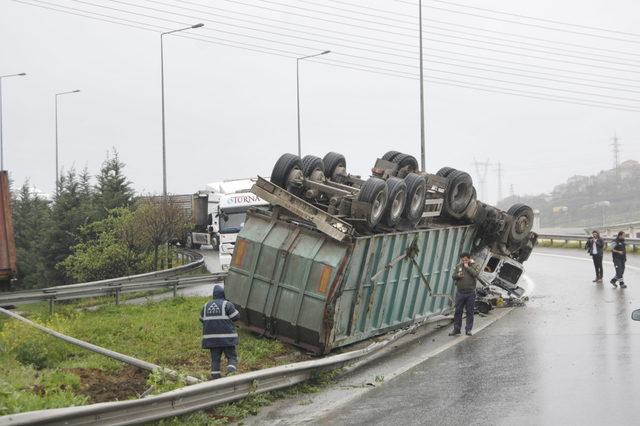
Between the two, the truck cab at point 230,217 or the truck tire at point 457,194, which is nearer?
the truck tire at point 457,194

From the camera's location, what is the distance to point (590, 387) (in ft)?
27.7

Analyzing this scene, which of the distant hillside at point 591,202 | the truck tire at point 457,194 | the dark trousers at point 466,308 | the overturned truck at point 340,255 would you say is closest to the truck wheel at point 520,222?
the truck tire at point 457,194

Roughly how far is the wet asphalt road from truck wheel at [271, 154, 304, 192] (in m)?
3.84

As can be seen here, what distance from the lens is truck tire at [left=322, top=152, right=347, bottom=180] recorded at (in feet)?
47.9

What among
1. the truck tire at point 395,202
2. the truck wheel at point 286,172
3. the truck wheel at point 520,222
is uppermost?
the truck wheel at point 286,172

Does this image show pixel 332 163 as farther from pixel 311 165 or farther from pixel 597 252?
pixel 597 252

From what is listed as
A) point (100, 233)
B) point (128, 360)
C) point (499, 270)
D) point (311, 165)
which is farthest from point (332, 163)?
point (100, 233)

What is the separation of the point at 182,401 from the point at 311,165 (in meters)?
7.00

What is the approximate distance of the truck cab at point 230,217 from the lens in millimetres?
26141

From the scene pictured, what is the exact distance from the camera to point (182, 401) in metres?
7.29

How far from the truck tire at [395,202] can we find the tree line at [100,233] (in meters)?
13.9

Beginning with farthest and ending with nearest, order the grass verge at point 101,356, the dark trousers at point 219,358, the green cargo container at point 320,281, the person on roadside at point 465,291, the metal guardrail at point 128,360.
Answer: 1. the person on roadside at point 465,291
2. the green cargo container at point 320,281
3. the dark trousers at point 219,358
4. the metal guardrail at point 128,360
5. the grass verge at point 101,356

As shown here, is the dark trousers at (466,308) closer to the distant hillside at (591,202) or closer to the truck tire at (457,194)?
the truck tire at (457,194)

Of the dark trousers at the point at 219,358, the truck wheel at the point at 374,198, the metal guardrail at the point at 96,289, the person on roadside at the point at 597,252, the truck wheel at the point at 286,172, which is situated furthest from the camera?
the person on roadside at the point at 597,252
